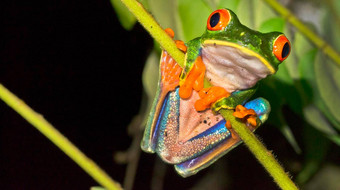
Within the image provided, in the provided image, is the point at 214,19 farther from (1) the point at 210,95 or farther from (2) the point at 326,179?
(2) the point at 326,179

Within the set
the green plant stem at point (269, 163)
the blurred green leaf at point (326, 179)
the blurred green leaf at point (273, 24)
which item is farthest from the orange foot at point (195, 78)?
the blurred green leaf at point (326, 179)

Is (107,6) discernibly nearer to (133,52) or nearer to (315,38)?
(133,52)

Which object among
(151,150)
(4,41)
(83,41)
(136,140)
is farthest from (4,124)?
(151,150)

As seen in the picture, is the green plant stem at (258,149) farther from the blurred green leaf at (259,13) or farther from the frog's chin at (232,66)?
the blurred green leaf at (259,13)

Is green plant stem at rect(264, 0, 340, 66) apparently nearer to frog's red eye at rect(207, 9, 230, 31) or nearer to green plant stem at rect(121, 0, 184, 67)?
frog's red eye at rect(207, 9, 230, 31)

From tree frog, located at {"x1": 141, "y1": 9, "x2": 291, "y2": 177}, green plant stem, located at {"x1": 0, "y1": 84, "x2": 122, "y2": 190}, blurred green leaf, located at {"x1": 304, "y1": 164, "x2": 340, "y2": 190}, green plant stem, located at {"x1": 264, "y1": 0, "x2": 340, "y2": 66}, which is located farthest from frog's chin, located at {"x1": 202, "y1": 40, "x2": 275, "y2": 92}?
blurred green leaf, located at {"x1": 304, "y1": 164, "x2": 340, "y2": 190}

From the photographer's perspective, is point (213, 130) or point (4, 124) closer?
point (213, 130)
